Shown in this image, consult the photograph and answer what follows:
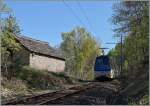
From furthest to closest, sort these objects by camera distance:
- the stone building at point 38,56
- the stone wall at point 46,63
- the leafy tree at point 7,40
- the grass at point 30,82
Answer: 1. the stone wall at point 46,63
2. the stone building at point 38,56
3. the leafy tree at point 7,40
4. the grass at point 30,82

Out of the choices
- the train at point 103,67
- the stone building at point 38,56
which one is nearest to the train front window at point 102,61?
the train at point 103,67

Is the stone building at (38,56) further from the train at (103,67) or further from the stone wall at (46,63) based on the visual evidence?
the train at (103,67)

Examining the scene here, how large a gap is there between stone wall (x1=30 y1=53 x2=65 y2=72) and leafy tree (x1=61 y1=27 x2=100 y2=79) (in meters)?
30.0

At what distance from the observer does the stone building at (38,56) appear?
47.5 metres

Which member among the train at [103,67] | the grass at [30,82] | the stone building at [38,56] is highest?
the stone building at [38,56]

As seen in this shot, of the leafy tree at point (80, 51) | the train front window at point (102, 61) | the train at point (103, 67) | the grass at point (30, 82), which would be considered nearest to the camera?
the grass at point (30, 82)

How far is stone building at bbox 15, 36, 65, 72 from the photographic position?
156ft

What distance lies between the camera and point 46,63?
52.8m

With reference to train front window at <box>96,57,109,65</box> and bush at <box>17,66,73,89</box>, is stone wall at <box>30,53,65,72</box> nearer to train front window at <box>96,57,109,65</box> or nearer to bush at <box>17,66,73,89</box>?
bush at <box>17,66,73,89</box>

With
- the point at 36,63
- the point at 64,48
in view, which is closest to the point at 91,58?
the point at 64,48

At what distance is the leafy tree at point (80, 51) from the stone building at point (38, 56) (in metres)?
31.4

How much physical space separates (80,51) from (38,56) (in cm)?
4921

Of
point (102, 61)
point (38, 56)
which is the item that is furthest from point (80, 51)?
point (102, 61)

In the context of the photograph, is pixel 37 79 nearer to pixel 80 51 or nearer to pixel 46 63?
pixel 46 63
